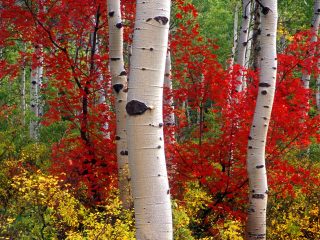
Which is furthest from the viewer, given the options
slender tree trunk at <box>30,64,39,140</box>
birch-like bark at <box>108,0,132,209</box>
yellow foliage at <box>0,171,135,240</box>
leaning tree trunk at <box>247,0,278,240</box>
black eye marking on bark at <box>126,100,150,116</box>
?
slender tree trunk at <box>30,64,39,140</box>

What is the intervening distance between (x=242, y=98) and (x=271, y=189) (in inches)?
72.5

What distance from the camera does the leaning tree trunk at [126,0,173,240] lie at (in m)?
2.22

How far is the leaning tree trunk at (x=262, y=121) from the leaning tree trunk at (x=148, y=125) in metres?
2.71

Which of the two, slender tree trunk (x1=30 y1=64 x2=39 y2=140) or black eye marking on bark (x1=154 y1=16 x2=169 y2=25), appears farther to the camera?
slender tree trunk (x1=30 y1=64 x2=39 y2=140)

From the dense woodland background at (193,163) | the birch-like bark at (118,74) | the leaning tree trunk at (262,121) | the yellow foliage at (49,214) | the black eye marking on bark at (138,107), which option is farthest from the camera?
the dense woodland background at (193,163)

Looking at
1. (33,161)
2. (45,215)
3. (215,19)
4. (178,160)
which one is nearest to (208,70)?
(178,160)

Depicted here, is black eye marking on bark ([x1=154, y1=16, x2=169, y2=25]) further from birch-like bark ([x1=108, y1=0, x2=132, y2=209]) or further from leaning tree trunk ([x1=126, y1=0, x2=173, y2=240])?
birch-like bark ([x1=108, y1=0, x2=132, y2=209])

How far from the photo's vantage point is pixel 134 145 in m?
2.24

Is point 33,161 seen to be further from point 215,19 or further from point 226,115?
point 215,19

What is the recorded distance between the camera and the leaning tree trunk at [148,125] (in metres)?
2.22

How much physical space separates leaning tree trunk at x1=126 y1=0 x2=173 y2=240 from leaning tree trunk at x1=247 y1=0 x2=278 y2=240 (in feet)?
8.90

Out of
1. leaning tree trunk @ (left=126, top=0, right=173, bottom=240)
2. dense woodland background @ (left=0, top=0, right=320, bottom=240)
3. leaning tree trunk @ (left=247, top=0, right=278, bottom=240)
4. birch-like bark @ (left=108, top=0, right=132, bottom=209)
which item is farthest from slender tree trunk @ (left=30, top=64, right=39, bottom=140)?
leaning tree trunk @ (left=126, top=0, right=173, bottom=240)

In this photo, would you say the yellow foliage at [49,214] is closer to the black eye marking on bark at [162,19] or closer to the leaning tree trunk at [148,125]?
the leaning tree trunk at [148,125]

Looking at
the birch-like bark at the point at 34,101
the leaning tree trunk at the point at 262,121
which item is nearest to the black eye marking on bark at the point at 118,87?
the leaning tree trunk at the point at 262,121
